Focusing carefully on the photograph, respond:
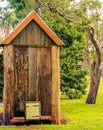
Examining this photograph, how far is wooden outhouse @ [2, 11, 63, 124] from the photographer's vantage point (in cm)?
900

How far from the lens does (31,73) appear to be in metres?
9.10

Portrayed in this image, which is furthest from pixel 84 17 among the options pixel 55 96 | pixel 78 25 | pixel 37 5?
pixel 55 96

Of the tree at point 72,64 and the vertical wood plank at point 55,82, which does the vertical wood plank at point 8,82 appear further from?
the tree at point 72,64

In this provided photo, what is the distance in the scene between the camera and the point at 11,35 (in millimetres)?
8914

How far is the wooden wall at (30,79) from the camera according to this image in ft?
29.6

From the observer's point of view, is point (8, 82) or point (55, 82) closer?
point (8, 82)

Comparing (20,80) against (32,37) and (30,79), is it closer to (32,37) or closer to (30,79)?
(30,79)

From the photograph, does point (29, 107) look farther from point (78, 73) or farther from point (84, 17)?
point (78, 73)

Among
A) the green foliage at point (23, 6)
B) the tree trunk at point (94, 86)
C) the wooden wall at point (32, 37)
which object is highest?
the green foliage at point (23, 6)

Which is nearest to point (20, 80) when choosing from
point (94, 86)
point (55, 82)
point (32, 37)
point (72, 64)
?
point (55, 82)

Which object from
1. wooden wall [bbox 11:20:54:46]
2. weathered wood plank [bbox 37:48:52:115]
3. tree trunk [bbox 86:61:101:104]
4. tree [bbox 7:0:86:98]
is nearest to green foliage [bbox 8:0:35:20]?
tree [bbox 7:0:86:98]

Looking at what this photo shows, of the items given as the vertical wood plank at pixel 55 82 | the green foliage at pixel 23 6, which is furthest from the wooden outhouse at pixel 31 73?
the green foliage at pixel 23 6

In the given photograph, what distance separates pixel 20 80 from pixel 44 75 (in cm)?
65

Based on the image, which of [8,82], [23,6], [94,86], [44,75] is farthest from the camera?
[23,6]
